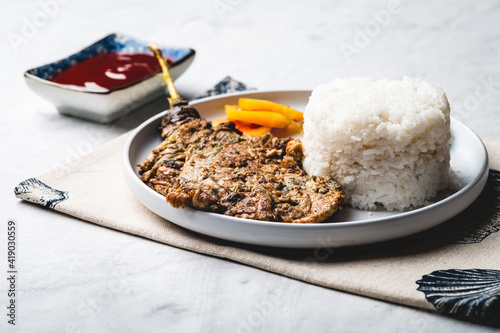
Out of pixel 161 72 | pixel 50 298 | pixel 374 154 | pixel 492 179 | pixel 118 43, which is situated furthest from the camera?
pixel 118 43

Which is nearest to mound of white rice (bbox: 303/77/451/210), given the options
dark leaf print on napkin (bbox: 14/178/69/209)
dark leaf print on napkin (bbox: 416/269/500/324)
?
dark leaf print on napkin (bbox: 416/269/500/324)

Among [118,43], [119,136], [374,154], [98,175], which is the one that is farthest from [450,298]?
[118,43]

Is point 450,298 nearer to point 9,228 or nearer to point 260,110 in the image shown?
point 260,110

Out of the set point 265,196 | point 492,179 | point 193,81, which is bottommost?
point 193,81

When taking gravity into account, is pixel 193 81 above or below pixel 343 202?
below

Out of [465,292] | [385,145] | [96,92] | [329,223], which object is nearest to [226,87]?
[96,92]

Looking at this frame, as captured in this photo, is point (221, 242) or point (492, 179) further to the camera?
point (492, 179)

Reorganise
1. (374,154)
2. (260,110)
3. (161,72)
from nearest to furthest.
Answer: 1. (374,154)
2. (260,110)
3. (161,72)

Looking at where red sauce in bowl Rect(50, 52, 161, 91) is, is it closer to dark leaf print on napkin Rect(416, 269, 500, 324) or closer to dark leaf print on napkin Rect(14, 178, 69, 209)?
dark leaf print on napkin Rect(14, 178, 69, 209)
